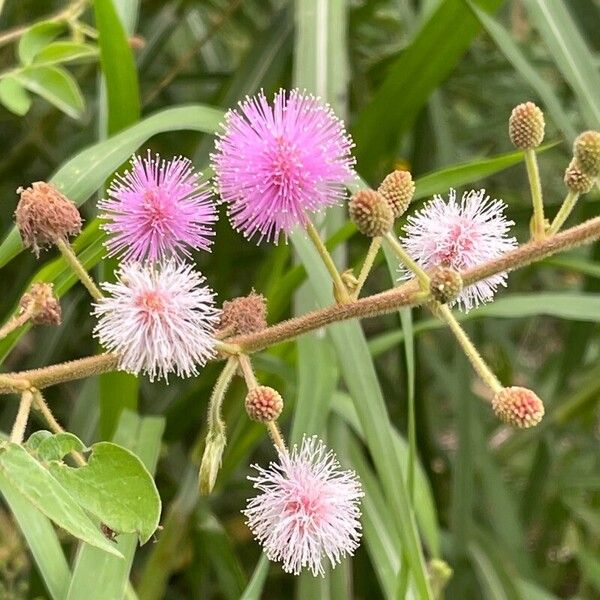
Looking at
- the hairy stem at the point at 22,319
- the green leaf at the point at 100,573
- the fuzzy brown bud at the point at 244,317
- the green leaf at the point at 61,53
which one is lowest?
the green leaf at the point at 100,573

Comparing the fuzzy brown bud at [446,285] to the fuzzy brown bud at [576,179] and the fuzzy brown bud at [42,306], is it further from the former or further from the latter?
the fuzzy brown bud at [42,306]

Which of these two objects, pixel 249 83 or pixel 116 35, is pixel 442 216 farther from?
pixel 249 83

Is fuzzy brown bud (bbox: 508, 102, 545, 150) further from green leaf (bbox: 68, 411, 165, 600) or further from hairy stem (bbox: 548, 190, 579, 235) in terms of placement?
green leaf (bbox: 68, 411, 165, 600)

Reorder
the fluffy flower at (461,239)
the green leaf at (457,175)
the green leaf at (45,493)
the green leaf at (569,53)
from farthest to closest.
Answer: the green leaf at (569,53) → the green leaf at (457,175) → the fluffy flower at (461,239) → the green leaf at (45,493)

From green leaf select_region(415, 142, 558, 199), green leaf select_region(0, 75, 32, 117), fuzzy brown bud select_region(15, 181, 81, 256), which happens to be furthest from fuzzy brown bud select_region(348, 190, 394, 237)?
green leaf select_region(0, 75, 32, 117)

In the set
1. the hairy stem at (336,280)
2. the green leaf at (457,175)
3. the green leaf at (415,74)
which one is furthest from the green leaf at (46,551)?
the green leaf at (415,74)

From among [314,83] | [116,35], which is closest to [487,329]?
[314,83]
